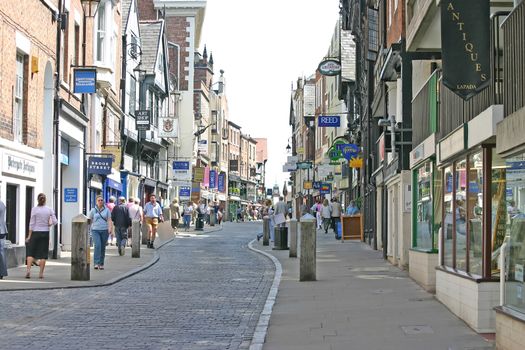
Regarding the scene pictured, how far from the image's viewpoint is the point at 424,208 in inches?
685

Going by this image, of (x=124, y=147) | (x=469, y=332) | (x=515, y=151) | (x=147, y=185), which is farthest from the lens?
(x=147, y=185)

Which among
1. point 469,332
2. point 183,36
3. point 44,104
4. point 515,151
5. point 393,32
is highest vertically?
point 183,36

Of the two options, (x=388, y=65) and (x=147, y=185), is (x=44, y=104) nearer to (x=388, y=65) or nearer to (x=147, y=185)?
(x=388, y=65)

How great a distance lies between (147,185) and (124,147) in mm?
9346

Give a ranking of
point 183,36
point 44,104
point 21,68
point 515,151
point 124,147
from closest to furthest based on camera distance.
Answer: point 515,151
point 21,68
point 44,104
point 124,147
point 183,36

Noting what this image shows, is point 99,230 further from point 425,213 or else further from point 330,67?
point 330,67

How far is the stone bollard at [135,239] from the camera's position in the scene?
2505 cm

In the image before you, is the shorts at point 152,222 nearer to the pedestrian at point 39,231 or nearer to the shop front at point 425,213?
the pedestrian at point 39,231

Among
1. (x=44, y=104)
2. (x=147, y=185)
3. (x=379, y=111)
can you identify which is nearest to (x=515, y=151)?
(x=44, y=104)

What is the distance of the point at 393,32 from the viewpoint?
81.5 ft

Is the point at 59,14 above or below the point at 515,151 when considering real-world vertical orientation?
above

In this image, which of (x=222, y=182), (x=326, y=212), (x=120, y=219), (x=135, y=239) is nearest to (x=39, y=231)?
(x=135, y=239)

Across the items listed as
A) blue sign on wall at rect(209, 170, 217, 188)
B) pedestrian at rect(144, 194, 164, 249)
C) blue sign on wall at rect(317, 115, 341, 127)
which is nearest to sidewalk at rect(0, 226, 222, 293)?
pedestrian at rect(144, 194, 164, 249)

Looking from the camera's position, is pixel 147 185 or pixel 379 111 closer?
pixel 379 111
